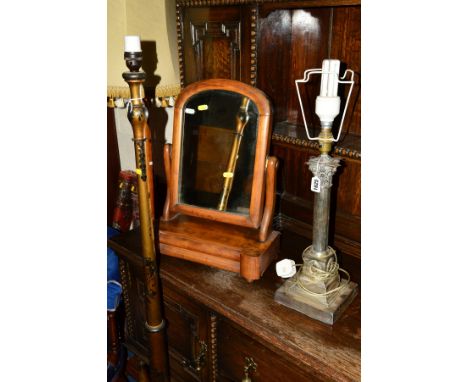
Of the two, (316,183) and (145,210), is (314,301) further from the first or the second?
(145,210)

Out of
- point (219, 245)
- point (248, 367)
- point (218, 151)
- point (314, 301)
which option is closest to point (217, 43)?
point (218, 151)

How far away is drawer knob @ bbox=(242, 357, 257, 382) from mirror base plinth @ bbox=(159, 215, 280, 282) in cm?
21

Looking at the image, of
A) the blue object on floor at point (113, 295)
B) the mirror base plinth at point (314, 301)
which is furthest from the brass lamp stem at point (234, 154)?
the blue object on floor at point (113, 295)

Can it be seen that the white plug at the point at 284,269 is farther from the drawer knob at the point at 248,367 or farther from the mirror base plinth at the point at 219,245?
the drawer knob at the point at 248,367

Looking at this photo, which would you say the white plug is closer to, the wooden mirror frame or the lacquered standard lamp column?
the wooden mirror frame

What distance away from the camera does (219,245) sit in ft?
3.93

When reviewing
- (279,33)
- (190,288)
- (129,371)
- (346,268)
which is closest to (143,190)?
(190,288)

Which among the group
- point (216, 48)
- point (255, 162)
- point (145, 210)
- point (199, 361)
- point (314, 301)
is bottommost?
point (199, 361)

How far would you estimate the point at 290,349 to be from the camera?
3.12 feet

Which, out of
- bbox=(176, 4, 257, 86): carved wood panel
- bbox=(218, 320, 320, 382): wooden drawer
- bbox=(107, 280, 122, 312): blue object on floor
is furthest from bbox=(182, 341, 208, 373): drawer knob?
bbox=(176, 4, 257, 86): carved wood panel

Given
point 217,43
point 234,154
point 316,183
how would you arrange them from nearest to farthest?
point 316,183 < point 234,154 < point 217,43

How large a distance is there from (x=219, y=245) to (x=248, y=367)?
338 mm

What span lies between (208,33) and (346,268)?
35.4 inches
